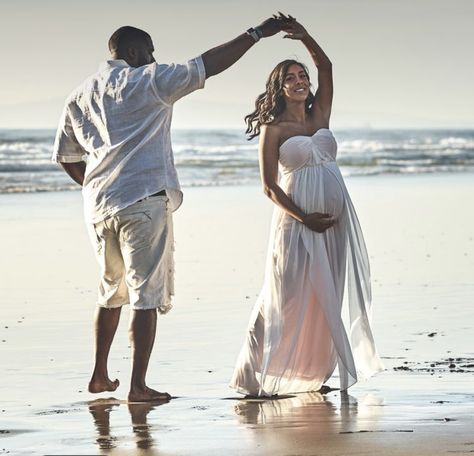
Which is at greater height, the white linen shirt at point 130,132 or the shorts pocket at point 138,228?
the white linen shirt at point 130,132

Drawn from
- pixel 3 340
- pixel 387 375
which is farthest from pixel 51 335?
pixel 387 375

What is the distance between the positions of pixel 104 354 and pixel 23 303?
10.6 ft

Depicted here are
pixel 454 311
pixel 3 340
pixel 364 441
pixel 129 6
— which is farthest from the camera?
pixel 129 6

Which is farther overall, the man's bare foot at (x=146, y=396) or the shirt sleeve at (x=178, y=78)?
the man's bare foot at (x=146, y=396)

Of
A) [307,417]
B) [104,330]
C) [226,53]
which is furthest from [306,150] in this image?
[307,417]

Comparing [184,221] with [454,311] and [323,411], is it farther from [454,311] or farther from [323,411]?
[323,411]

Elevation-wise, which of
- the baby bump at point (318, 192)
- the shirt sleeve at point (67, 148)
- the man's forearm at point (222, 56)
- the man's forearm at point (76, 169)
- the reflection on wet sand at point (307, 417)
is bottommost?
the reflection on wet sand at point (307, 417)

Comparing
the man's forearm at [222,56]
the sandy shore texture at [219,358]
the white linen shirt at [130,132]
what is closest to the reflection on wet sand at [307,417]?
the sandy shore texture at [219,358]

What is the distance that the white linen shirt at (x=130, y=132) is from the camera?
24.1 feet

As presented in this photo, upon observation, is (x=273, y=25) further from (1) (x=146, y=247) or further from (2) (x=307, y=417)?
(2) (x=307, y=417)

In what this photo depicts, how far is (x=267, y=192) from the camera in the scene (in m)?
7.86

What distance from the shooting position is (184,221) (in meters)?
17.1

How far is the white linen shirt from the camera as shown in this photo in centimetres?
734

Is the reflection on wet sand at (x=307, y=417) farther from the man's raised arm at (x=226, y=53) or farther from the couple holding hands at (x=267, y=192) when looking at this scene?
the man's raised arm at (x=226, y=53)
